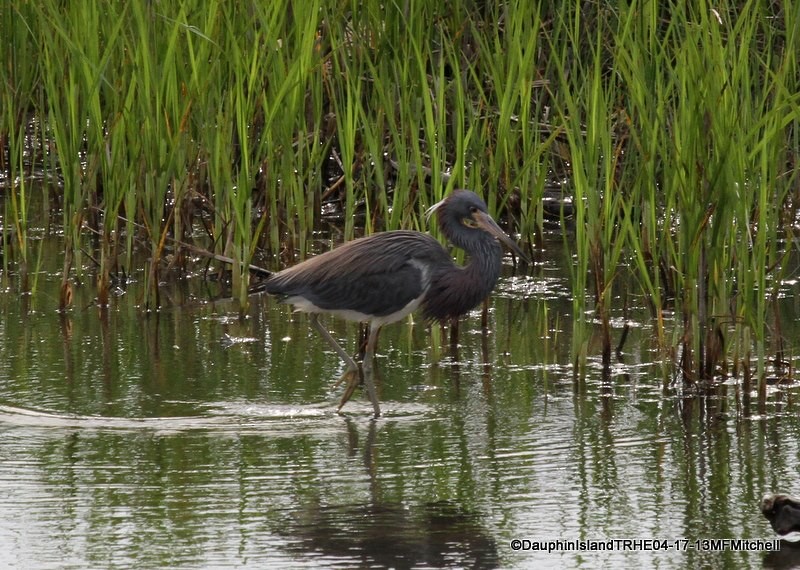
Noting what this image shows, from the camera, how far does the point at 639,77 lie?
6332mm

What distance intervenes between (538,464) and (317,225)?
463 cm

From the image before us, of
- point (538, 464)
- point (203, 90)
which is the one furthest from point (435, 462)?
point (203, 90)

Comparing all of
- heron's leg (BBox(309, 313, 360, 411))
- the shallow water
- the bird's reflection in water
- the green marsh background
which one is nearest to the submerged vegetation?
the green marsh background

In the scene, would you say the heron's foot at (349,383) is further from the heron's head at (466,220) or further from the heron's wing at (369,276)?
the heron's head at (466,220)

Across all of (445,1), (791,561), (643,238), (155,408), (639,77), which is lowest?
(791,561)

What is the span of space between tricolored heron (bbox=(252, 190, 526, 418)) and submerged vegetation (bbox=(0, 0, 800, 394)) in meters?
0.29

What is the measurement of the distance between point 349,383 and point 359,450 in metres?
0.85

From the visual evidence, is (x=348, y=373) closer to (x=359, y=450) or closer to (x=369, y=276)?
(x=369, y=276)

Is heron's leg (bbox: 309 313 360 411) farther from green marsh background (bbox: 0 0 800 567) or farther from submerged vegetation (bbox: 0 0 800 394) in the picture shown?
submerged vegetation (bbox: 0 0 800 394)

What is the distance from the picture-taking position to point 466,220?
22.6ft

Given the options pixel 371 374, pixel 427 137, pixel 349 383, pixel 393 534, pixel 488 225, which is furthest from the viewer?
pixel 427 137

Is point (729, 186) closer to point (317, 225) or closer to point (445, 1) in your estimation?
point (445, 1)

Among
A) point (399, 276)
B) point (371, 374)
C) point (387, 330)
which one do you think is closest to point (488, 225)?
point (399, 276)

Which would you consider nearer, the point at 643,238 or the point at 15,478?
the point at 15,478
